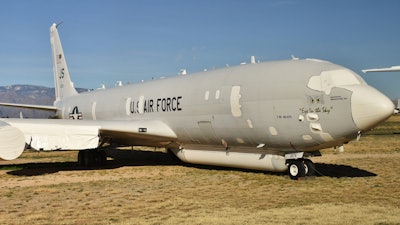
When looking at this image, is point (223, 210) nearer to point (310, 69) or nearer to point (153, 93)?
point (310, 69)

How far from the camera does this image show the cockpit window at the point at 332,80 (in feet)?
47.2

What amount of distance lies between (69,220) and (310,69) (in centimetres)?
932

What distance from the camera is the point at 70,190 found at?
48.0 ft

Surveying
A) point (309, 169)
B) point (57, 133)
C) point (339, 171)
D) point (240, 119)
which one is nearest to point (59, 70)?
point (57, 133)

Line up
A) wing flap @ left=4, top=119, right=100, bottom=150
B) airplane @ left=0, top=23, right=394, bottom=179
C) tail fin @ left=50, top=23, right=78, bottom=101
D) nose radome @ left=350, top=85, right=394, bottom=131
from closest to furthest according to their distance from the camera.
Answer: nose radome @ left=350, top=85, right=394, bottom=131, airplane @ left=0, top=23, right=394, bottom=179, wing flap @ left=4, top=119, right=100, bottom=150, tail fin @ left=50, top=23, right=78, bottom=101

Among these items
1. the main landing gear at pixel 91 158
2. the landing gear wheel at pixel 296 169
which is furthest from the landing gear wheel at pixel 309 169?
the main landing gear at pixel 91 158

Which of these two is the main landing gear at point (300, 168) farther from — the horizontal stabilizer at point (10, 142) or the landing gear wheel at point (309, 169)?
the horizontal stabilizer at point (10, 142)

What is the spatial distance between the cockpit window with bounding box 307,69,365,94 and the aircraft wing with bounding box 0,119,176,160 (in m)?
7.44

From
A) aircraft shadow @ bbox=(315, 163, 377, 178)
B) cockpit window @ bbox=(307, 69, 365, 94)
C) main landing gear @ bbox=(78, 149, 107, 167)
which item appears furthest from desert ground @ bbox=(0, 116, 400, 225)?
cockpit window @ bbox=(307, 69, 365, 94)

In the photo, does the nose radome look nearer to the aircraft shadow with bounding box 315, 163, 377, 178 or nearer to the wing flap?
the aircraft shadow with bounding box 315, 163, 377, 178

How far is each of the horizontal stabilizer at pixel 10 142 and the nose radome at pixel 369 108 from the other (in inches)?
481

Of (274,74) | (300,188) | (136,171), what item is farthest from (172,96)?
(300,188)

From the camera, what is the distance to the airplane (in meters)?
14.2

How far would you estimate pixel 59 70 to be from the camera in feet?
116
